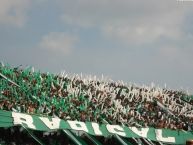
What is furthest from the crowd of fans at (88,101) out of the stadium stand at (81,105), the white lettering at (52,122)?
the white lettering at (52,122)

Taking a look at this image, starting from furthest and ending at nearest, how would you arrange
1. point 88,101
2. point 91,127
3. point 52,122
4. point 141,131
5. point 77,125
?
point 88,101 → point 141,131 → point 91,127 → point 77,125 → point 52,122

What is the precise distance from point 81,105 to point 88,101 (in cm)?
109

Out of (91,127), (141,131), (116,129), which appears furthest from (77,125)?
(141,131)

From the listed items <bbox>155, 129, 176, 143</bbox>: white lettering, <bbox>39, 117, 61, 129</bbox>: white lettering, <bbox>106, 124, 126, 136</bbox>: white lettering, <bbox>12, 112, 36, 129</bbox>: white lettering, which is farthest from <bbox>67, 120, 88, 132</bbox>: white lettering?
<bbox>155, 129, 176, 143</bbox>: white lettering

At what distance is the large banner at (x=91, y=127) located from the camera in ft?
62.2

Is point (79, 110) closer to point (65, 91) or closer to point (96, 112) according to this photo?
point (96, 112)

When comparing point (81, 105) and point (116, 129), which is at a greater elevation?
point (81, 105)

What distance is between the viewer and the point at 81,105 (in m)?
24.5

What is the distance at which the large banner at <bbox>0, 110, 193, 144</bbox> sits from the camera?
62.2 ft

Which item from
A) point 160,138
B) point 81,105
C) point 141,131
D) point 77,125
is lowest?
point 160,138

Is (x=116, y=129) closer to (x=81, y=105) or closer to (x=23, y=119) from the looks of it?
(x=81, y=105)

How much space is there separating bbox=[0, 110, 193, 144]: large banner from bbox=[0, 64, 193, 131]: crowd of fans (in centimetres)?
66

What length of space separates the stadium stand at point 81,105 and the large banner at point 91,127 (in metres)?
0.25

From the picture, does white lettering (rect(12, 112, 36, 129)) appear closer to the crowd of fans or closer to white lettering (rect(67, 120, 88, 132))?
the crowd of fans
